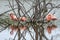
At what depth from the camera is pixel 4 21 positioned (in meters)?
0.86

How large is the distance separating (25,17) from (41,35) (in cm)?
10

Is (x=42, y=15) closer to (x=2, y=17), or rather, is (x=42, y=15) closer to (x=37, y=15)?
(x=37, y=15)

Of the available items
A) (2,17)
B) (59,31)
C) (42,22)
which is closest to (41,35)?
(42,22)

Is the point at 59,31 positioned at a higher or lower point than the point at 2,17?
lower

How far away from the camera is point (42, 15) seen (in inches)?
35.5

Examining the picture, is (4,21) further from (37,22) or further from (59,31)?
(59,31)

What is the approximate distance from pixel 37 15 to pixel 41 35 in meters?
0.08

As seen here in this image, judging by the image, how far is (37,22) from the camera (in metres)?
0.86

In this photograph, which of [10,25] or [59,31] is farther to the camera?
[59,31]

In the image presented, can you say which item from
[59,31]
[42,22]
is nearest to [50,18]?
[42,22]

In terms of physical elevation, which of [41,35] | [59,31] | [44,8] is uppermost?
[44,8]

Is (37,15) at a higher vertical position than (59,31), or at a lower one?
higher

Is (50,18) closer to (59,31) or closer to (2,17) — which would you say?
(2,17)

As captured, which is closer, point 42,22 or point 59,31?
point 42,22
